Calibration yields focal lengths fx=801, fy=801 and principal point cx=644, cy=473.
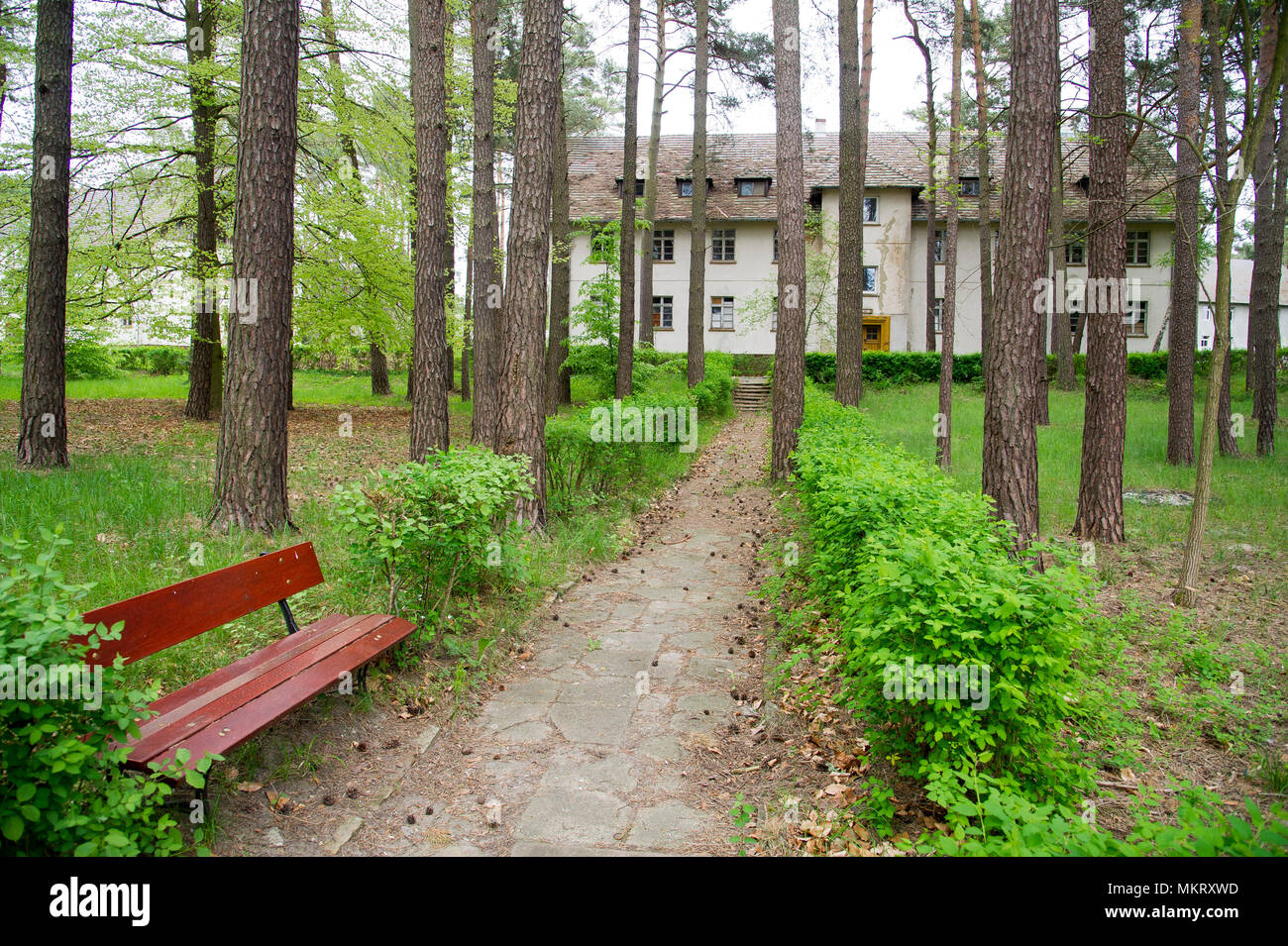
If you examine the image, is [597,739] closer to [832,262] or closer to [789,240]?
[789,240]

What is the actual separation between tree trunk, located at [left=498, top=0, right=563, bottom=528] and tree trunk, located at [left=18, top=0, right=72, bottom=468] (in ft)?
18.6

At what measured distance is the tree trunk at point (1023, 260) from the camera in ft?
21.5

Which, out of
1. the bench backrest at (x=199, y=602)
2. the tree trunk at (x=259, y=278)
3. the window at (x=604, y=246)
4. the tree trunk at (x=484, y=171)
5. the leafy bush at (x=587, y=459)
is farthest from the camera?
the window at (x=604, y=246)

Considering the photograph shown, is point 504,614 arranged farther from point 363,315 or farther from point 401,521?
point 363,315

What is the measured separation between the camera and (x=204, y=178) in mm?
15039

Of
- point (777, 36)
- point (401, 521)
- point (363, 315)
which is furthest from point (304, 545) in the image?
point (363, 315)

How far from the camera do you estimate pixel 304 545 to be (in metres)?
4.78

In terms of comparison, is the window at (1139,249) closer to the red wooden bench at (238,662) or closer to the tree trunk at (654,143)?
the tree trunk at (654,143)

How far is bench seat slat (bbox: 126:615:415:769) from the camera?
3027mm

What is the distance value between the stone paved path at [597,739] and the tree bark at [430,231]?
146 inches

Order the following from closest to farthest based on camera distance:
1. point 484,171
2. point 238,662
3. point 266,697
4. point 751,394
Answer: point 266,697 < point 238,662 < point 484,171 < point 751,394

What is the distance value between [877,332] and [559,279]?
20265 millimetres
